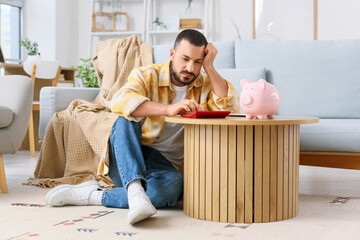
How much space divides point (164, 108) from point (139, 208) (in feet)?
1.31

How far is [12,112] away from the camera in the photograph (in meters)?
2.40

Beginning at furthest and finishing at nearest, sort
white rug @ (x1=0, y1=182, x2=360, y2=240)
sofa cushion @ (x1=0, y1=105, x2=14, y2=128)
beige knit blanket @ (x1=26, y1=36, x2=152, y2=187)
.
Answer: beige knit blanket @ (x1=26, y1=36, x2=152, y2=187) → sofa cushion @ (x1=0, y1=105, x2=14, y2=128) → white rug @ (x1=0, y1=182, x2=360, y2=240)

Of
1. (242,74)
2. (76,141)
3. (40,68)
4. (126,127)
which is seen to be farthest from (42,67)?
(126,127)

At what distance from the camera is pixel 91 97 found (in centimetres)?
320

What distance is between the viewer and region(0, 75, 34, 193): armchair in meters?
2.37

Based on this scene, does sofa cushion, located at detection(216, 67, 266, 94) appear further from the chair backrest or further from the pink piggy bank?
the chair backrest

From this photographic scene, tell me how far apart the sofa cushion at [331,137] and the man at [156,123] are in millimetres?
525

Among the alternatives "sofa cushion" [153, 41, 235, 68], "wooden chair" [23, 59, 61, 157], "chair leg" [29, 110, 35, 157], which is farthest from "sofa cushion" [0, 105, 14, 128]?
"wooden chair" [23, 59, 61, 157]

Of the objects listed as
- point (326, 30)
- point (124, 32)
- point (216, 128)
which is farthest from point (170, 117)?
point (124, 32)

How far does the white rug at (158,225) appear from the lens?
161 centimetres

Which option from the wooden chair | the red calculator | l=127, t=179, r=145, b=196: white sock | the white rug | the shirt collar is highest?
the wooden chair

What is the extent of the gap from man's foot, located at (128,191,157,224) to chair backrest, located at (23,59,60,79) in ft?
9.56

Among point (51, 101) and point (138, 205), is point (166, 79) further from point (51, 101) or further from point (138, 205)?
point (51, 101)

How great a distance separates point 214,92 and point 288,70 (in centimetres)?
111
